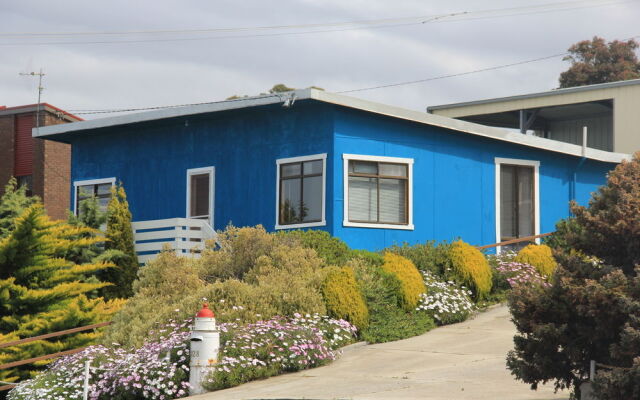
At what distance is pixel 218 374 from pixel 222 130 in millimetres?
11177

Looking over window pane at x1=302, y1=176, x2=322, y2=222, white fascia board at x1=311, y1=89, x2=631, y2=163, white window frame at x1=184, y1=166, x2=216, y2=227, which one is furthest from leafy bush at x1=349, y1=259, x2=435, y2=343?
white window frame at x1=184, y1=166, x2=216, y2=227

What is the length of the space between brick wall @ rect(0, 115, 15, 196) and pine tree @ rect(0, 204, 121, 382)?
22811 mm

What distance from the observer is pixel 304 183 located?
22969 mm

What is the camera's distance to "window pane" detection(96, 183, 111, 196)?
2714 centimetres

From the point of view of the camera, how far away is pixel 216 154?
81.6ft

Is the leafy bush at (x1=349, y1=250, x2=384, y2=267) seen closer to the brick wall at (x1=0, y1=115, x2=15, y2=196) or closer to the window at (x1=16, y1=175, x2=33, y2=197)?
the window at (x1=16, y1=175, x2=33, y2=197)

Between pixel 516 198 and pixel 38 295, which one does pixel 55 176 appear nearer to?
pixel 516 198

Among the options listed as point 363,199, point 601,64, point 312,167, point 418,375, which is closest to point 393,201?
point 363,199

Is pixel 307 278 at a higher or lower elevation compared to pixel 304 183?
lower

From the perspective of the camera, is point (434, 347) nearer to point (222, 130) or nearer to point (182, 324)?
point (182, 324)

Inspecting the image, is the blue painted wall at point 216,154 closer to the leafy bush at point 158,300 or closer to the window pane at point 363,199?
the window pane at point 363,199

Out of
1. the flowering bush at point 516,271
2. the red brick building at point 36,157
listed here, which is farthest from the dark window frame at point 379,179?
the red brick building at point 36,157

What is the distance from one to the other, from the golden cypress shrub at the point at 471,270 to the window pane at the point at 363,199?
92.8 inches

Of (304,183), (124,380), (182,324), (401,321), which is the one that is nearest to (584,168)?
(304,183)
